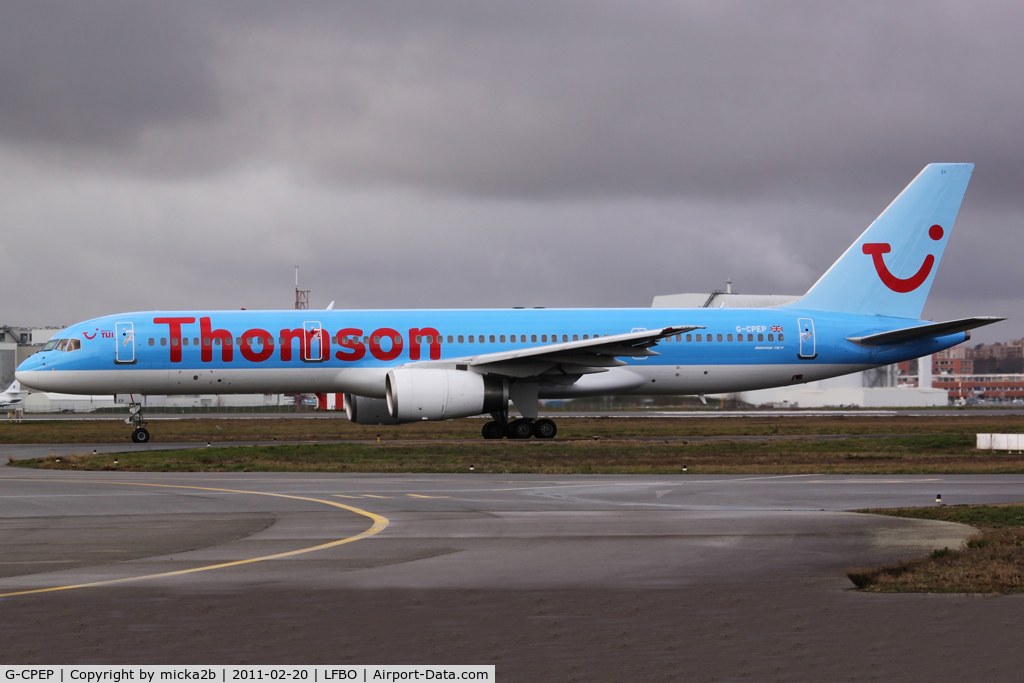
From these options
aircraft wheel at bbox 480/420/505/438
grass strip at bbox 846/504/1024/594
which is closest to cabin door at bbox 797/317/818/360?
aircraft wheel at bbox 480/420/505/438

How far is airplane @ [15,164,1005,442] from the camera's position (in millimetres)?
32812

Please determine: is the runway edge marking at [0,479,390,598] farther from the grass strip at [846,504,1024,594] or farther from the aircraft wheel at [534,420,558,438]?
the aircraft wheel at [534,420,558,438]

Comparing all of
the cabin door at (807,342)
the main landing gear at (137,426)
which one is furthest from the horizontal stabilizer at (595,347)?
the main landing gear at (137,426)

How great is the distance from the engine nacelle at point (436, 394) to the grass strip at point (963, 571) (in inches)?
786

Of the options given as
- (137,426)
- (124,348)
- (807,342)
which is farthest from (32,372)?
(807,342)

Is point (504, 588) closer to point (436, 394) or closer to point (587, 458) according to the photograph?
point (587, 458)

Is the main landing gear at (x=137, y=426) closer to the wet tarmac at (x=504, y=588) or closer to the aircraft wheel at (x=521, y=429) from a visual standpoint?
the aircraft wheel at (x=521, y=429)

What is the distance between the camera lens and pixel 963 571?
9320 mm

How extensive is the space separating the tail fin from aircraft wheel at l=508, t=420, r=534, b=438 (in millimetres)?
11546

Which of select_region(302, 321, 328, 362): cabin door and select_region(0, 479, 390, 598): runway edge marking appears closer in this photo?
select_region(0, 479, 390, 598): runway edge marking

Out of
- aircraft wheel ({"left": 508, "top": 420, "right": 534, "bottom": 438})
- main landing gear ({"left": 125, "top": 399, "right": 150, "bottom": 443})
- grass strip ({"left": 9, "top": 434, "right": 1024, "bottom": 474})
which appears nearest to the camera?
grass strip ({"left": 9, "top": 434, "right": 1024, "bottom": 474})

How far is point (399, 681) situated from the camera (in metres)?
6.18

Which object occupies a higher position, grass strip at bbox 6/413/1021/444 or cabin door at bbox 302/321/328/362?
cabin door at bbox 302/321/328/362

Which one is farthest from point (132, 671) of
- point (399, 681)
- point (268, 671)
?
point (399, 681)
